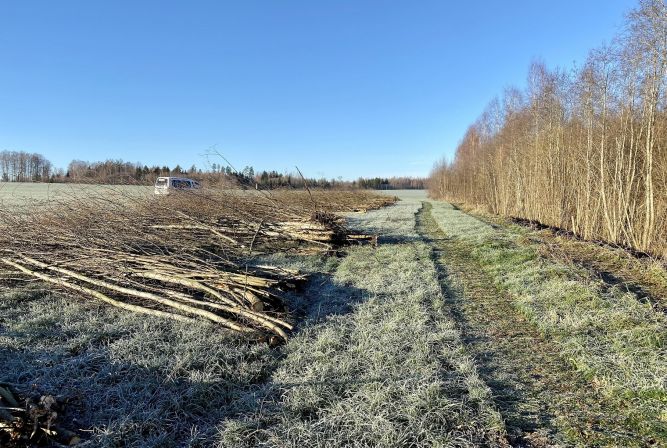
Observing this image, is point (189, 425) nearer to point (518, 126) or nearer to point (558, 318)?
point (558, 318)

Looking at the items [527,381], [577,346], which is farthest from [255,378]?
[577,346]

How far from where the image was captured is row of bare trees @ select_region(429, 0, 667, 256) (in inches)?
310

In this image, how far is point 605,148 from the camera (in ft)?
32.7

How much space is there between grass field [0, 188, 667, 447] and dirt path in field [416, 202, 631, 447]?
1cm

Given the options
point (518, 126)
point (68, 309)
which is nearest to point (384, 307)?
point (68, 309)

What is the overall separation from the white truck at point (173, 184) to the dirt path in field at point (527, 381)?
8.23 m

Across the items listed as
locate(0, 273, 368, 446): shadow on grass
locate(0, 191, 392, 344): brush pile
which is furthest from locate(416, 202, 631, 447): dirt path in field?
locate(0, 191, 392, 344): brush pile

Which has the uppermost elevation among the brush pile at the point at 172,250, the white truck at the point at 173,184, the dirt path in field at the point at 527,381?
the white truck at the point at 173,184

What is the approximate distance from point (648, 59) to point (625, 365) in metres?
7.86

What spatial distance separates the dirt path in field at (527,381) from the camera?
102 inches

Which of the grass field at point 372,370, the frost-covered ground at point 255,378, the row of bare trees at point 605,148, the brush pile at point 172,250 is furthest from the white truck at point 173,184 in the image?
the row of bare trees at point 605,148

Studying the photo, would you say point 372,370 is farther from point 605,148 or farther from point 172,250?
point 605,148

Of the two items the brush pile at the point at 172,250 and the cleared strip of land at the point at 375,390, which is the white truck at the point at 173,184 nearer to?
the brush pile at the point at 172,250

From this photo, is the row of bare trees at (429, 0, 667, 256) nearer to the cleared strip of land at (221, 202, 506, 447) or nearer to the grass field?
the grass field
